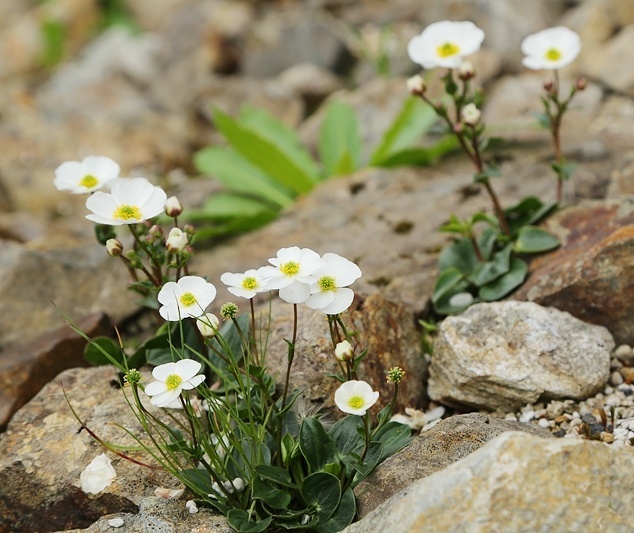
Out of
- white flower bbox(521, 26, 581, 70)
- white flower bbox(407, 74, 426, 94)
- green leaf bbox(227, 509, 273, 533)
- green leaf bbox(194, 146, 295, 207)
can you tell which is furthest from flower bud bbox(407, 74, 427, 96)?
green leaf bbox(194, 146, 295, 207)

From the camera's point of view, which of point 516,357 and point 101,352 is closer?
point 516,357

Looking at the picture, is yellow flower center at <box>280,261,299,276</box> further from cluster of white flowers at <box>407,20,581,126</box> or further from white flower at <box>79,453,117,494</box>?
cluster of white flowers at <box>407,20,581,126</box>

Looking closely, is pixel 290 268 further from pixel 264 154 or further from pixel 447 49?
pixel 264 154

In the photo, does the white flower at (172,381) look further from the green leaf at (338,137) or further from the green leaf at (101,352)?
the green leaf at (338,137)

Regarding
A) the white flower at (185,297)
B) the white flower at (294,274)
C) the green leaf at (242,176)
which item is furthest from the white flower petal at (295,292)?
the green leaf at (242,176)

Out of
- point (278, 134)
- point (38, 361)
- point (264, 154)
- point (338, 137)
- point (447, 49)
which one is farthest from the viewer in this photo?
point (278, 134)

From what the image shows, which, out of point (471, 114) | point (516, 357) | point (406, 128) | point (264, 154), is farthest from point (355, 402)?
point (406, 128)

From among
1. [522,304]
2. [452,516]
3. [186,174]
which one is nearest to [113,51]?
[186,174]
